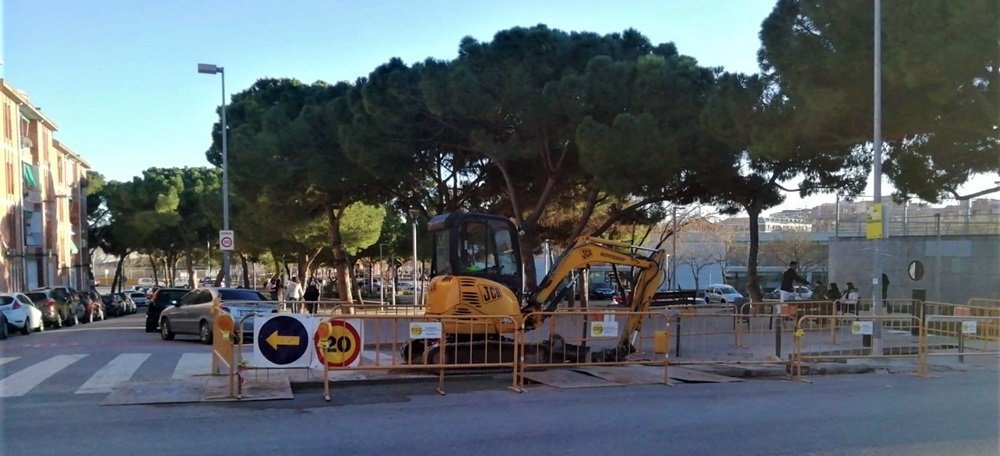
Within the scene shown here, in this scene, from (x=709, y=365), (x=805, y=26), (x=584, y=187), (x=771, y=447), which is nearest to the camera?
(x=771, y=447)

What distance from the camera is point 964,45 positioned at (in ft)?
53.2

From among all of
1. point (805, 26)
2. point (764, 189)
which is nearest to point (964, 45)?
point (805, 26)

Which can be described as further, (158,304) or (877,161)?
(158,304)

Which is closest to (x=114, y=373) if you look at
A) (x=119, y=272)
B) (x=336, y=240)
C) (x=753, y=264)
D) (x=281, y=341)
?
(x=281, y=341)

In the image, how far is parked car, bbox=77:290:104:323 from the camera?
115 feet

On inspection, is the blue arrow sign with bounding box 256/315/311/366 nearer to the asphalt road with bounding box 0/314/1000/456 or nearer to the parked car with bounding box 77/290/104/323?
the asphalt road with bounding box 0/314/1000/456

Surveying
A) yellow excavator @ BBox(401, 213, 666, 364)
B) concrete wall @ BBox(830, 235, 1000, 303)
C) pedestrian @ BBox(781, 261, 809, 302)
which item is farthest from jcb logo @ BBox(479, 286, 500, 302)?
concrete wall @ BBox(830, 235, 1000, 303)

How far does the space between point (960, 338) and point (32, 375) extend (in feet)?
55.1

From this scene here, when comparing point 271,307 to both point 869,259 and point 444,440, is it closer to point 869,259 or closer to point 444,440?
point 444,440

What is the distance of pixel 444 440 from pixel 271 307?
34.1ft

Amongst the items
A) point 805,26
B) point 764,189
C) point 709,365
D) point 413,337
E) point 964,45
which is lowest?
point 709,365

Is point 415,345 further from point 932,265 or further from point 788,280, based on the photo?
point 932,265

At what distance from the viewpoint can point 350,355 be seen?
449 inches

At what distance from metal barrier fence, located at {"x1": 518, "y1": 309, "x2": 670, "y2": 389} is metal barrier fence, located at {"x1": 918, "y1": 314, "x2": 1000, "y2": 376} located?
5442mm
